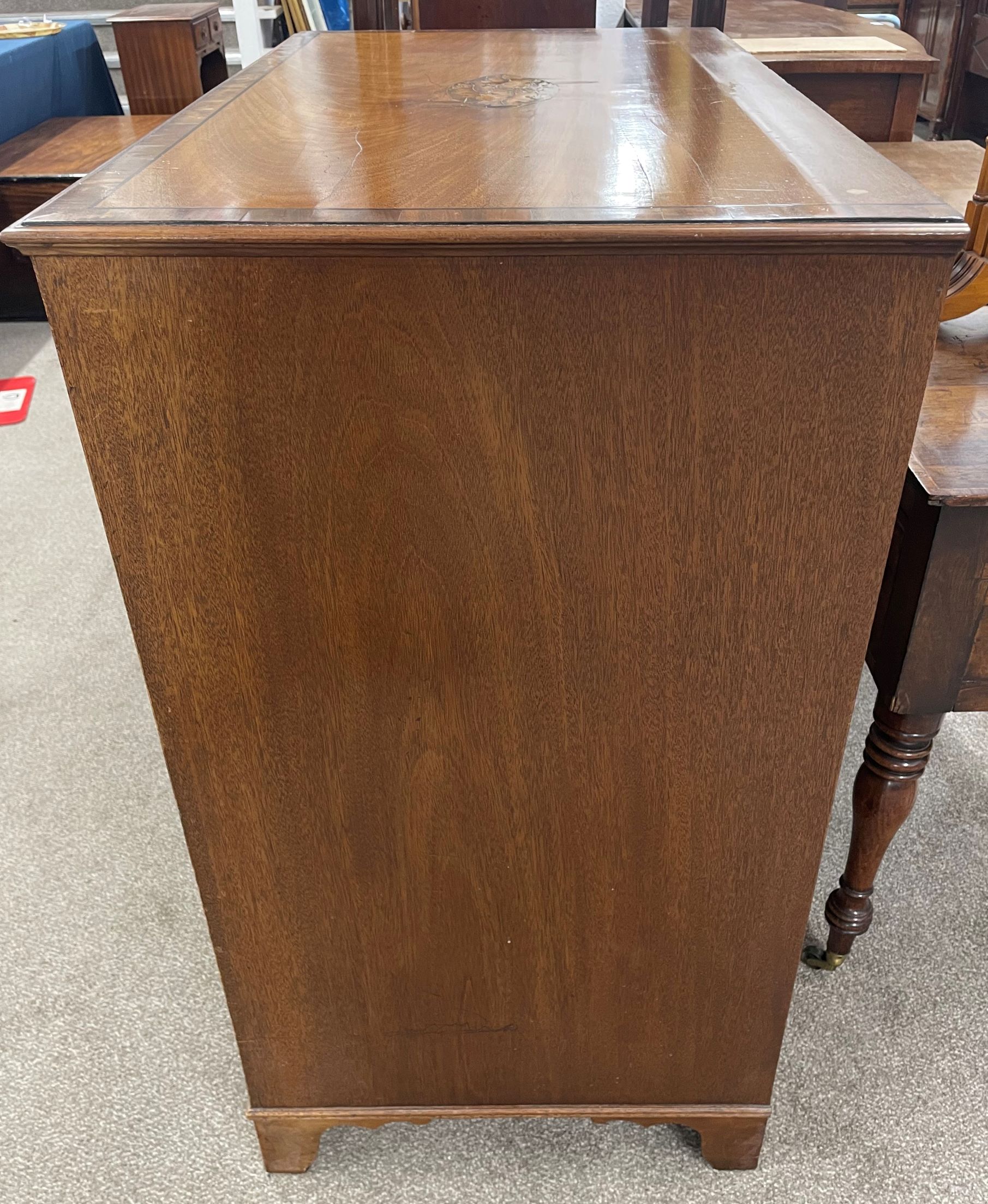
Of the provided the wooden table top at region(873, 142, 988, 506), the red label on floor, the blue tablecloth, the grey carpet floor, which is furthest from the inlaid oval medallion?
the blue tablecloth

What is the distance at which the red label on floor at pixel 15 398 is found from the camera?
2361 mm

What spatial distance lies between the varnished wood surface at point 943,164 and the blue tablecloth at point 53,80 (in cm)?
243

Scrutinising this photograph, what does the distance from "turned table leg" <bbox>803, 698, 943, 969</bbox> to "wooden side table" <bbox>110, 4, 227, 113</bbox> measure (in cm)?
268

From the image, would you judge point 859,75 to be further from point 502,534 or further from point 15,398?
point 15,398

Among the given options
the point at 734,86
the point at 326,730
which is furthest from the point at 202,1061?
the point at 734,86

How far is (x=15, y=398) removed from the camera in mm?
2445

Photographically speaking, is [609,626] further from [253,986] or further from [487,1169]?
[487,1169]

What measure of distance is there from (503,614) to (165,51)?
9.65 feet

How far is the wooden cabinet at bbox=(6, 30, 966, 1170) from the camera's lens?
54 cm

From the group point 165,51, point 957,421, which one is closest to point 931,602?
point 957,421

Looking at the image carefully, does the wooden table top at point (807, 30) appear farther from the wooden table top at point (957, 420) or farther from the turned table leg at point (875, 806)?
the turned table leg at point (875, 806)

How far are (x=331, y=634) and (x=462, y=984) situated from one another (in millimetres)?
356

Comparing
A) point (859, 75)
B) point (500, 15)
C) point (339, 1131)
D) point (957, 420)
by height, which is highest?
point (500, 15)

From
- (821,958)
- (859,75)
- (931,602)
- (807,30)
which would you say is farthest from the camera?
(807,30)
